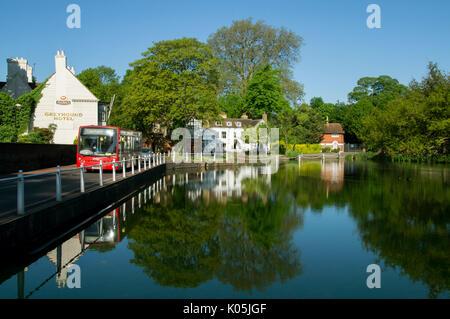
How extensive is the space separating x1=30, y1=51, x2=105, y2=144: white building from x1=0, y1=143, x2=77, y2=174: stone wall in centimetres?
1520

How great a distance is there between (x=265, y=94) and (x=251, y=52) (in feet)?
23.8

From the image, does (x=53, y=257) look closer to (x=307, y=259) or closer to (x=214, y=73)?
(x=307, y=259)

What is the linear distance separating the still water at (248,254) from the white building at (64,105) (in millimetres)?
34302

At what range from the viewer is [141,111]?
4038cm

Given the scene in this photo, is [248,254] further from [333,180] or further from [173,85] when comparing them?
[173,85]

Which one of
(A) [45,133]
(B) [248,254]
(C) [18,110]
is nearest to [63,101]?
(A) [45,133]

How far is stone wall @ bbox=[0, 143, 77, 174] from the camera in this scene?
67.6 feet

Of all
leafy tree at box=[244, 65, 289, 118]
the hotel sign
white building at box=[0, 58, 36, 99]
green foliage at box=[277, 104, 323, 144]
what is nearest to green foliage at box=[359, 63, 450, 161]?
green foliage at box=[277, 104, 323, 144]

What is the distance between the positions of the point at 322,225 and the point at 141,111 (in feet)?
107

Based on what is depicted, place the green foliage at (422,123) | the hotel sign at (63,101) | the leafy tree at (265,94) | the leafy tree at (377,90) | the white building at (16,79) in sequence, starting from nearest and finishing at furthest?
1. the hotel sign at (63,101)
2. the green foliage at (422,123)
3. the white building at (16,79)
4. the leafy tree at (265,94)
5. the leafy tree at (377,90)

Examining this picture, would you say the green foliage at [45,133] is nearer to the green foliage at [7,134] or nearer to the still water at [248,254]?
the green foliage at [7,134]

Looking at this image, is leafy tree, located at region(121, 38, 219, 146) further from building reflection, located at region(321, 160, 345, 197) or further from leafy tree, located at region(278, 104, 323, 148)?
leafy tree, located at region(278, 104, 323, 148)

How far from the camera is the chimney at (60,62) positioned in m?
43.7
